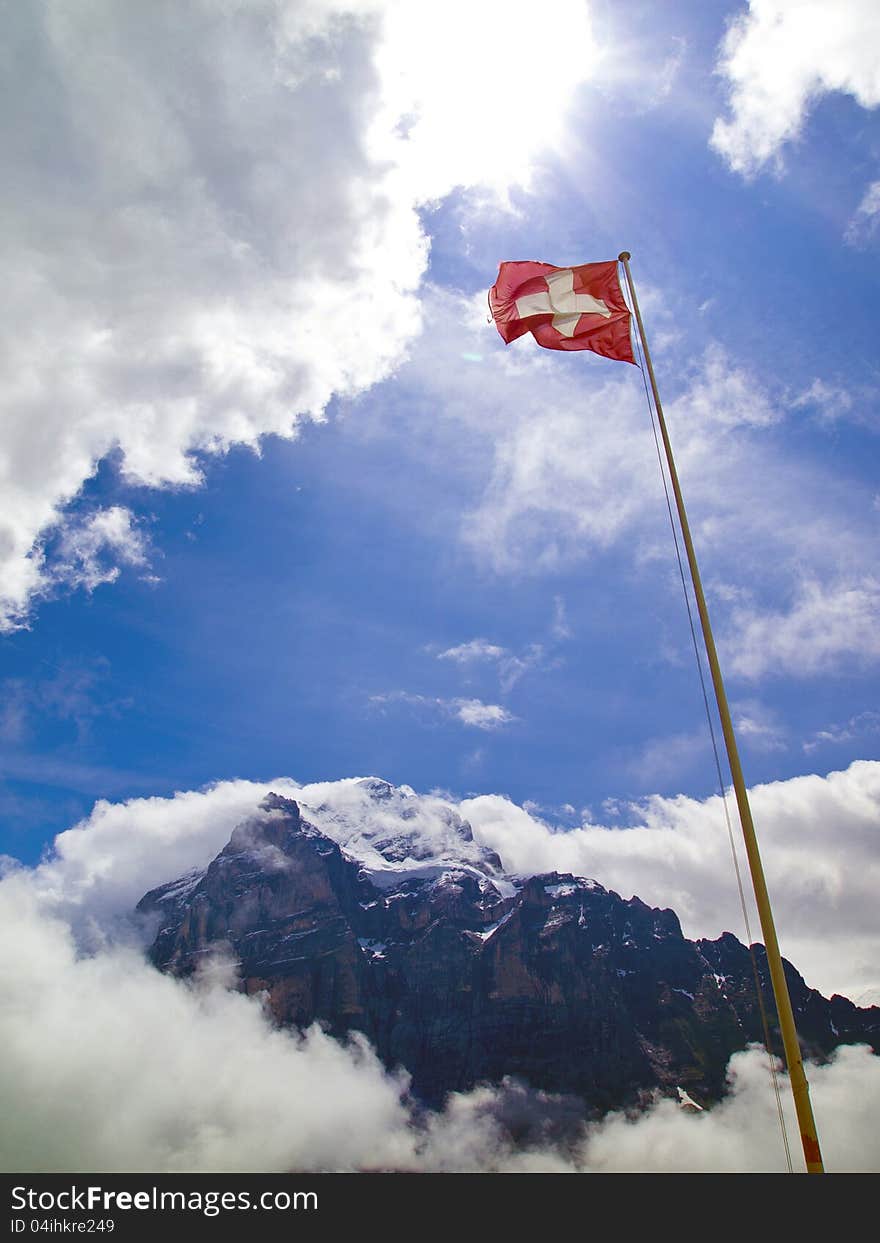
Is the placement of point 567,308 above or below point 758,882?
above

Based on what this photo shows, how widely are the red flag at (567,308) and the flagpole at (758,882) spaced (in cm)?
189

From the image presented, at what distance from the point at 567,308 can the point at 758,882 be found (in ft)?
50.6

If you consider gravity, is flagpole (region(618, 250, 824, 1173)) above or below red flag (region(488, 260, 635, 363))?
below

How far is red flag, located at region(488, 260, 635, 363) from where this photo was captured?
69.9ft

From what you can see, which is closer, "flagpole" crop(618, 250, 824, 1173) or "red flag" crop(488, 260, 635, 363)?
"flagpole" crop(618, 250, 824, 1173)

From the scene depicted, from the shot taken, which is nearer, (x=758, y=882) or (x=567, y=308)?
(x=758, y=882)

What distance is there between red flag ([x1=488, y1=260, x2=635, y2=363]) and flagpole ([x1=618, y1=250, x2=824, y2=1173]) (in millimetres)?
1889

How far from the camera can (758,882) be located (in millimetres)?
13984

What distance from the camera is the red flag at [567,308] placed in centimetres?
2131
